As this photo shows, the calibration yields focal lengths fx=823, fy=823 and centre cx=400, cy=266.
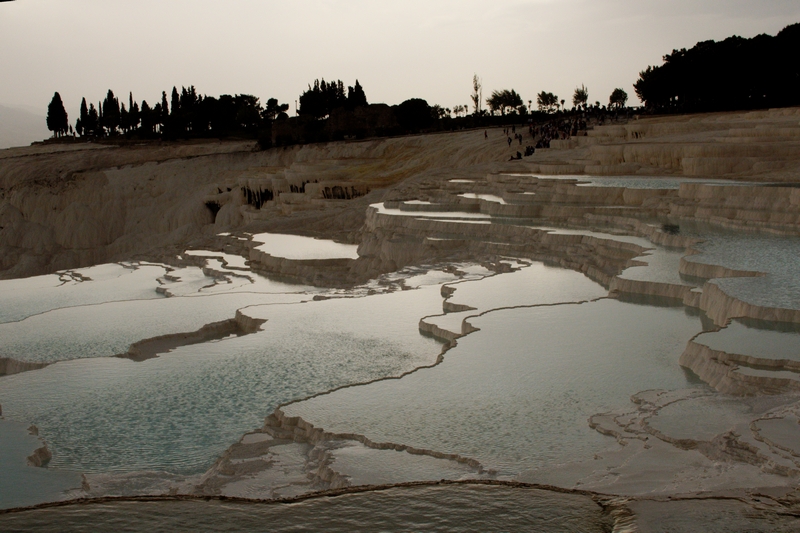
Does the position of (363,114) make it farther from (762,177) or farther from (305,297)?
(305,297)

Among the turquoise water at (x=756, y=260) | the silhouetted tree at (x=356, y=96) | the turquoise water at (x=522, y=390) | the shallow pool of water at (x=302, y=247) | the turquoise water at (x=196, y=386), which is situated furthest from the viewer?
the silhouetted tree at (x=356, y=96)

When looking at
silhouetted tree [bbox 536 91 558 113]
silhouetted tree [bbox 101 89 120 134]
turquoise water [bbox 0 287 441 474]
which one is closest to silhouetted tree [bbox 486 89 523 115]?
silhouetted tree [bbox 536 91 558 113]

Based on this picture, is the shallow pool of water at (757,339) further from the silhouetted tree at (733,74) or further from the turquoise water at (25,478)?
the silhouetted tree at (733,74)

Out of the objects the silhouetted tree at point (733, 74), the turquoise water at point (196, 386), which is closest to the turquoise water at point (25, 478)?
the turquoise water at point (196, 386)

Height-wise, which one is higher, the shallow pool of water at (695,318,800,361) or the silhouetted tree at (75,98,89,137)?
the silhouetted tree at (75,98,89,137)

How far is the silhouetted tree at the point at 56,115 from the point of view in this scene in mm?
51938

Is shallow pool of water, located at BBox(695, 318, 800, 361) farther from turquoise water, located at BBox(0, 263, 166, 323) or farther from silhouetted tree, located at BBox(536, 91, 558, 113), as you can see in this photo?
silhouetted tree, located at BBox(536, 91, 558, 113)

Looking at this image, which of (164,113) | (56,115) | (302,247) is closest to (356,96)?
(164,113)

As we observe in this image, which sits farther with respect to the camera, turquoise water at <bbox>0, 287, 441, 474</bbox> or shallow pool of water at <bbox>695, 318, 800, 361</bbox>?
shallow pool of water at <bbox>695, 318, 800, 361</bbox>

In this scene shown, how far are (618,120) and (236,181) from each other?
512 inches

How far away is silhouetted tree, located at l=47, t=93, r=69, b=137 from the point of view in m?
51.9

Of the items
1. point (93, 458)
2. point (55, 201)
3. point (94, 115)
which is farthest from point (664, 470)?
point (94, 115)

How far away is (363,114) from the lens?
130 ft

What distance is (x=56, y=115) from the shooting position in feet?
172
